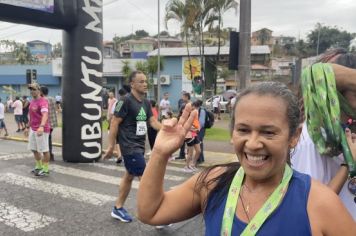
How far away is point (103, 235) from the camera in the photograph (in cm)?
457

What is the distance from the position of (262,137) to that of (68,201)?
204 inches

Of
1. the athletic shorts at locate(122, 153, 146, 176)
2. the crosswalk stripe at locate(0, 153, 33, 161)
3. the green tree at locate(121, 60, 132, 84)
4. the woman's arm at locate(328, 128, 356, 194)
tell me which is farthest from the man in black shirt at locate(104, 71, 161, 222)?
the green tree at locate(121, 60, 132, 84)

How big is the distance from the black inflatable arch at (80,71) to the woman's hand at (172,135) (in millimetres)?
7245

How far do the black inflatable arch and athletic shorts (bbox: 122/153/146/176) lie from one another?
154 inches

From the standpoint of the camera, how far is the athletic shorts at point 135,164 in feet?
16.1

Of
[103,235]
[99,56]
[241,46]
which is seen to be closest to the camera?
[103,235]

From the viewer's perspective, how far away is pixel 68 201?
596 centimetres

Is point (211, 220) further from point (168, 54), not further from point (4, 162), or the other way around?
point (168, 54)

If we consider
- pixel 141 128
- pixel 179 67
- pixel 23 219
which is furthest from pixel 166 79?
pixel 23 219

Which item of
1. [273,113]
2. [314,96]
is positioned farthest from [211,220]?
[314,96]

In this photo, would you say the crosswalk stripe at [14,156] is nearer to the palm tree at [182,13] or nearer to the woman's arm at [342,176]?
the woman's arm at [342,176]

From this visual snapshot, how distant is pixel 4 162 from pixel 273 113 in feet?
29.7

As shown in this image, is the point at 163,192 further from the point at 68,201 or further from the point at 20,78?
the point at 20,78

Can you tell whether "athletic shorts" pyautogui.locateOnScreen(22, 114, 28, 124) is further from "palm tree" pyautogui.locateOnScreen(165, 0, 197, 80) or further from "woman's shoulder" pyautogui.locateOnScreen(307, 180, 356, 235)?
"woman's shoulder" pyautogui.locateOnScreen(307, 180, 356, 235)
